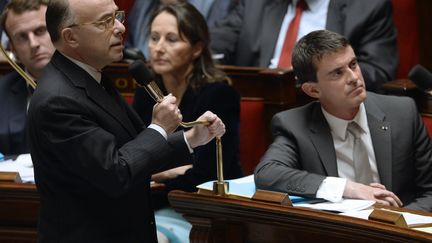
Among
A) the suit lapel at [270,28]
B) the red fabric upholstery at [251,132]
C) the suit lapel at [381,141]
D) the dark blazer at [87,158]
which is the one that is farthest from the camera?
the suit lapel at [270,28]

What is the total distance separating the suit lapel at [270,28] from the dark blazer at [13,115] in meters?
0.77

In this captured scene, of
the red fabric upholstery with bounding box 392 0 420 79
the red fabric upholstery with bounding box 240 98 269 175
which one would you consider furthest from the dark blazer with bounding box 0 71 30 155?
the red fabric upholstery with bounding box 392 0 420 79

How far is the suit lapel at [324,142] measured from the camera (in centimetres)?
171

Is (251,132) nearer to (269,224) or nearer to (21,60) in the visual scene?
(21,60)

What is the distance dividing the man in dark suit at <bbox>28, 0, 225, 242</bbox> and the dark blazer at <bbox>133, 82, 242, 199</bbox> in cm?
64

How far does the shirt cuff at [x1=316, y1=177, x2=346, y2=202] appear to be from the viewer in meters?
1.53

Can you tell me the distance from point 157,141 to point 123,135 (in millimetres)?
76

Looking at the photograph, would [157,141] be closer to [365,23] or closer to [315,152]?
[315,152]

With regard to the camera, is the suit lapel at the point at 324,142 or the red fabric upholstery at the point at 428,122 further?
the red fabric upholstery at the point at 428,122

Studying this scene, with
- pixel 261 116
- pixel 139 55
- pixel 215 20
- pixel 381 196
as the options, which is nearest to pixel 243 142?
pixel 261 116

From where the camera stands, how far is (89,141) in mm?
1287

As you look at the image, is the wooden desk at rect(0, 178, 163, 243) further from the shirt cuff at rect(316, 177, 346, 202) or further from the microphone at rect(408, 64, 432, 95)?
the microphone at rect(408, 64, 432, 95)

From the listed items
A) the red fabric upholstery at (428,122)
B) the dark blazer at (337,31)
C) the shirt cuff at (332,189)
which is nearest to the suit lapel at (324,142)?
the shirt cuff at (332,189)

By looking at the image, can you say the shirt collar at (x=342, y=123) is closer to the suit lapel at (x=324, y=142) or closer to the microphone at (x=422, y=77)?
the suit lapel at (x=324, y=142)
